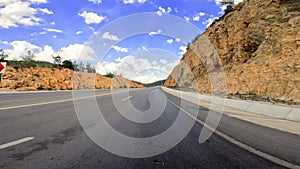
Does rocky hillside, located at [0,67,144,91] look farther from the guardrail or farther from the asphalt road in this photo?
the asphalt road

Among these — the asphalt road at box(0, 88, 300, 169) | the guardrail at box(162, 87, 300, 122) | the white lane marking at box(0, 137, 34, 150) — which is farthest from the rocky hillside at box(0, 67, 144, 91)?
the white lane marking at box(0, 137, 34, 150)

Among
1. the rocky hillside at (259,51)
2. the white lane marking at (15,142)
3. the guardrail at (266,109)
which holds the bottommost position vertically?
the white lane marking at (15,142)

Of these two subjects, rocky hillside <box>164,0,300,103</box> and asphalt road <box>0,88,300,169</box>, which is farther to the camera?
rocky hillside <box>164,0,300,103</box>

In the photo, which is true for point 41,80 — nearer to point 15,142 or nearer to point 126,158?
point 15,142

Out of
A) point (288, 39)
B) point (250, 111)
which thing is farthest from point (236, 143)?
point (288, 39)

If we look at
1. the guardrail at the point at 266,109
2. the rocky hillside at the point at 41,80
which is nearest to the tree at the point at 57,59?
the rocky hillside at the point at 41,80

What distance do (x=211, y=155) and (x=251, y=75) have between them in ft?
82.2

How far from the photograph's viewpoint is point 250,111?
54.7 ft

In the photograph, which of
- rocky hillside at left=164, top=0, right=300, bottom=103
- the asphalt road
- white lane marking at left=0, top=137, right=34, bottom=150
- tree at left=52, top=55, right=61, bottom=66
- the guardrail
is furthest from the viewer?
tree at left=52, top=55, right=61, bottom=66

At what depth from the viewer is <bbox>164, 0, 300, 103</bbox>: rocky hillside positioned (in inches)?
959

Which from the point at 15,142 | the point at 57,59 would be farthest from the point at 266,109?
the point at 57,59

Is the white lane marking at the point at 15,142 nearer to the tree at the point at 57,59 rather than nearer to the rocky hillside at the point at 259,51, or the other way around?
the rocky hillside at the point at 259,51

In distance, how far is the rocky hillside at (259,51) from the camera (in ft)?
79.9

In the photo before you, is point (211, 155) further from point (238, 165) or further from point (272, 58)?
point (272, 58)
